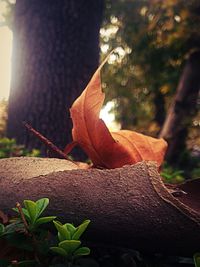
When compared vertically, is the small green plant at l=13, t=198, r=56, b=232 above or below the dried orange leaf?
below

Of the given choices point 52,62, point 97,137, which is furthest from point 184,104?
point 97,137

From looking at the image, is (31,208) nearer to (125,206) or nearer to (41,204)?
(41,204)

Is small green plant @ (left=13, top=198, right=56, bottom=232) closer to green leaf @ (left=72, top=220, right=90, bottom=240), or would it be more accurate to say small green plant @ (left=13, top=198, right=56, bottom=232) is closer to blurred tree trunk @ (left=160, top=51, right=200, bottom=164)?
green leaf @ (left=72, top=220, right=90, bottom=240)

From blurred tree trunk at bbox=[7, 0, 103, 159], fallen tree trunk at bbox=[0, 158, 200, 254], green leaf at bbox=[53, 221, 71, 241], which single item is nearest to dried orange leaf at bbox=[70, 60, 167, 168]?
fallen tree trunk at bbox=[0, 158, 200, 254]

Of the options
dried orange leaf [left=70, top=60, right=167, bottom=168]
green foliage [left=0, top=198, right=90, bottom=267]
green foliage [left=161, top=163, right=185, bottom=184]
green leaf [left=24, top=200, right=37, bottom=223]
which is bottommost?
green foliage [left=161, top=163, right=185, bottom=184]

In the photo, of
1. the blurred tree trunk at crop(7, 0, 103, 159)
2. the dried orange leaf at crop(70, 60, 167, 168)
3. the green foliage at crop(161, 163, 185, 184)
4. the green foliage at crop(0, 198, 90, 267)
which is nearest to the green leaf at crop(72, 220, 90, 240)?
the green foliage at crop(0, 198, 90, 267)

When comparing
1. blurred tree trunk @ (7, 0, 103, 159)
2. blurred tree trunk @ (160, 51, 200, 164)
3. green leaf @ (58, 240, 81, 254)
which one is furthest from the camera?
blurred tree trunk @ (160, 51, 200, 164)

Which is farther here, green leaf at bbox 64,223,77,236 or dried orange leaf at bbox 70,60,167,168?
dried orange leaf at bbox 70,60,167,168

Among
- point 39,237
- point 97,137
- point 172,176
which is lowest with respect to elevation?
point 172,176

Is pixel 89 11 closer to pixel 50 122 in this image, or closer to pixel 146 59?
pixel 50 122

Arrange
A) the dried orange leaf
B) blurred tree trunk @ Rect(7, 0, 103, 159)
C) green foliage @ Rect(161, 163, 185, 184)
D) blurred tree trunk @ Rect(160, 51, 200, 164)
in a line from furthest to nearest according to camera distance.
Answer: blurred tree trunk @ Rect(160, 51, 200, 164), blurred tree trunk @ Rect(7, 0, 103, 159), green foliage @ Rect(161, 163, 185, 184), the dried orange leaf
